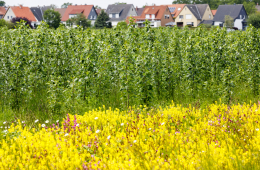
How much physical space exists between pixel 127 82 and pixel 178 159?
4046 mm

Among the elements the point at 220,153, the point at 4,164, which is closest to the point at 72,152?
the point at 4,164

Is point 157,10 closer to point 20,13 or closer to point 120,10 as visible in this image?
point 120,10

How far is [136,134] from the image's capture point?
4.66 meters

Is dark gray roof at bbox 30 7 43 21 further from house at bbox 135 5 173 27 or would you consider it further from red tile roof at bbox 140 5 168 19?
red tile roof at bbox 140 5 168 19

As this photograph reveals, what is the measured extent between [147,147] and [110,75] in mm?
5141

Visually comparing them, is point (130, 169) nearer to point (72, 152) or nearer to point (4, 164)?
point (72, 152)

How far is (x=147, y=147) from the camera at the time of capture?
4027 millimetres

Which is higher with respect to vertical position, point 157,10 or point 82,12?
point 82,12

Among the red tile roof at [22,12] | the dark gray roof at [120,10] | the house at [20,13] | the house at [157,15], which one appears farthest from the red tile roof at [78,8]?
the house at [157,15]

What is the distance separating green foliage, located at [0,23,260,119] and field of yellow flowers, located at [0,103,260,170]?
2.02 metres

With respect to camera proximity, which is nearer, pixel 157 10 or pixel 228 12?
pixel 228 12

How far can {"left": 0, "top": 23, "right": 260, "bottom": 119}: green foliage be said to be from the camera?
24.4 feet

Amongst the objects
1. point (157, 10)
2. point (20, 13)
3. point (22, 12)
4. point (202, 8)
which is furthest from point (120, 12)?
point (20, 13)

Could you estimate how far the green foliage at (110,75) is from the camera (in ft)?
24.4
